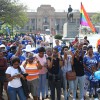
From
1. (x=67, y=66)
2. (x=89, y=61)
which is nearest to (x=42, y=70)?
(x=67, y=66)

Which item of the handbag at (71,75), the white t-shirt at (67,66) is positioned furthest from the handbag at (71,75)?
the white t-shirt at (67,66)

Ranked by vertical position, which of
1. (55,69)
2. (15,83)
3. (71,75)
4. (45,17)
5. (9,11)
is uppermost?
(9,11)

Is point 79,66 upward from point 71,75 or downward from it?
upward

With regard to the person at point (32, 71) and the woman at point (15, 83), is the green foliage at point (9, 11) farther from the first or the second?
the woman at point (15, 83)

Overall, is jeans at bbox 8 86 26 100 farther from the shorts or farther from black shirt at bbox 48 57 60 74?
black shirt at bbox 48 57 60 74


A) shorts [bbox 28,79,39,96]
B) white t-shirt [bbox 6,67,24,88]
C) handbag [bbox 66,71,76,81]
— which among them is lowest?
shorts [bbox 28,79,39,96]

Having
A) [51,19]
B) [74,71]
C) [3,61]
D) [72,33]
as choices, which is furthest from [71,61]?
[51,19]

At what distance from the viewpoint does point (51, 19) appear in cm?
12838

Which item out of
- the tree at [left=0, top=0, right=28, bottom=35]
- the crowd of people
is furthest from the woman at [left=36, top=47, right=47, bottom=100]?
the tree at [left=0, top=0, right=28, bottom=35]

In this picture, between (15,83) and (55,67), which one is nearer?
(15,83)

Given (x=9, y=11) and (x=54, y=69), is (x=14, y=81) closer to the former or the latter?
(x=54, y=69)

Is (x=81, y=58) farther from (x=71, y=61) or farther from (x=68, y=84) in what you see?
(x=68, y=84)

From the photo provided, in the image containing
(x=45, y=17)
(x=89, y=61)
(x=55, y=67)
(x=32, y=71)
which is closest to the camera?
(x=32, y=71)

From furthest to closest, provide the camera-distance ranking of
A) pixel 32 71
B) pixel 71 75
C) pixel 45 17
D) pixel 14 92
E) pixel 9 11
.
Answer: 1. pixel 45 17
2. pixel 9 11
3. pixel 71 75
4. pixel 32 71
5. pixel 14 92
